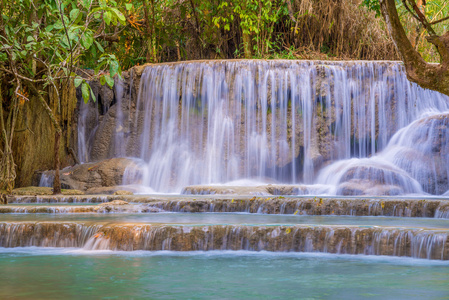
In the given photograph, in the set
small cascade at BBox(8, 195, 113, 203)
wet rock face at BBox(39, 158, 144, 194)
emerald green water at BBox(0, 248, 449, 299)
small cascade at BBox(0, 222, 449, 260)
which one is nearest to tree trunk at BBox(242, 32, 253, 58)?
wet rock face at BBox(39, 158, 144, 194)

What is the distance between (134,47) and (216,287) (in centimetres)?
1270

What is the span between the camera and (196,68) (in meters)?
12.8

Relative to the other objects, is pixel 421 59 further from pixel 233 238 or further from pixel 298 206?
pixel 233 238

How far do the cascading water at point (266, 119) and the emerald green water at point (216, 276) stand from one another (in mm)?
→ 6804

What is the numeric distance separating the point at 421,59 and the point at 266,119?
639cm

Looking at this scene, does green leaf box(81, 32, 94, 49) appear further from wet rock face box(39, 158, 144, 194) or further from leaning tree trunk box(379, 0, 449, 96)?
wet rock face box(39, 158, 144, 194)

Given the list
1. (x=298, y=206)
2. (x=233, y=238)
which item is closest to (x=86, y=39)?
(x=298, y=206)

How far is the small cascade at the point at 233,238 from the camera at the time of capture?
183 inches

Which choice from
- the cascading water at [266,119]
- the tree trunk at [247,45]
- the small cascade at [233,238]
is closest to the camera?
the small cascade at [233,238]

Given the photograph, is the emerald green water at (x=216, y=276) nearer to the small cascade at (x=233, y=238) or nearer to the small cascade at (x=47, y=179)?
the small cascade at (x=233, y=238)

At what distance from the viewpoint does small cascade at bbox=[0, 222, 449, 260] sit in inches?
183

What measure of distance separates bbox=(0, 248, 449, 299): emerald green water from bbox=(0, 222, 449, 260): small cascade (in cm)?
9

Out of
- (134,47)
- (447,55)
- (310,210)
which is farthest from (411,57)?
(134,47)

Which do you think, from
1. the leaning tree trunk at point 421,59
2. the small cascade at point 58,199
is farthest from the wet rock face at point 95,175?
the leaning tree trunk at point 421,59
